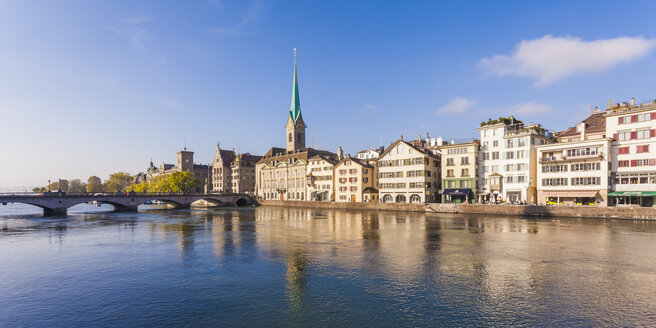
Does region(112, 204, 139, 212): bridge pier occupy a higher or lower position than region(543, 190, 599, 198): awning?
lower

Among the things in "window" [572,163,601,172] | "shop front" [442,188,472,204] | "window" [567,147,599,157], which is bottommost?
"shop front" [442,188,472,204]

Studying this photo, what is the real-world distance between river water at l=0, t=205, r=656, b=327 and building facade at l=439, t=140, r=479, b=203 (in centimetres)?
4121

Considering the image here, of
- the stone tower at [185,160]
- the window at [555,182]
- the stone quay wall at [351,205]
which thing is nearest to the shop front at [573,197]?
the window at [555,182]

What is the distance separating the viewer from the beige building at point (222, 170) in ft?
557

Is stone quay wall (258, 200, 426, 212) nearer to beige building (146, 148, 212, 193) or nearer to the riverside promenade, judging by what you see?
the riverside promenade

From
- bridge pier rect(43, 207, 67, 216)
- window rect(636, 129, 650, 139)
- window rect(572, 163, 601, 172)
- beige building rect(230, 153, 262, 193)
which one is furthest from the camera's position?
beige building rect(230, 153, 262, 193)

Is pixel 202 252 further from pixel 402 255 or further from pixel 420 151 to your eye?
pixel 420 151

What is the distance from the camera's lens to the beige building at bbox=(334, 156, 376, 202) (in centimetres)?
10625

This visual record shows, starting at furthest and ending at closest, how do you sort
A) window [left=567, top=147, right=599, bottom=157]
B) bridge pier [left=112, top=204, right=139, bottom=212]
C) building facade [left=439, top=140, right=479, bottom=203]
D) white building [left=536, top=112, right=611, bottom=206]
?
1. bridge pier [left=112, top=204, right=139, bottom=212]
2. building facade [left=439, top=140, right=479, bottom=203]
3. window [left=567, top=147, right=599, bottom=157]
4. white building [left=536, top=112, right=611, bottom=206]

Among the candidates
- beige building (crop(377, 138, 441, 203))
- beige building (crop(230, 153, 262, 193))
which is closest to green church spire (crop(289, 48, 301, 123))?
beige building (crop(230, 153, 262, 193))

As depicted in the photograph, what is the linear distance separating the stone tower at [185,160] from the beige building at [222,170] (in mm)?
17064

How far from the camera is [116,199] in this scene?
102625 mm

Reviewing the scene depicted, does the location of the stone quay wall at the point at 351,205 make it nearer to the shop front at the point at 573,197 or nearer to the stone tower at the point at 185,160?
the shop front at the point at 573,197

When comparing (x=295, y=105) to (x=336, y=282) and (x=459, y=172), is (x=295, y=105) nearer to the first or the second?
(x=459, y=172)
